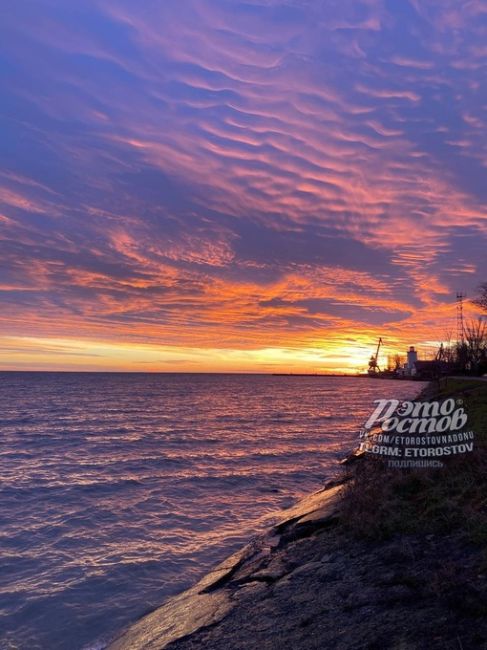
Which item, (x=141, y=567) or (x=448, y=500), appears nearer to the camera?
(x=448, y=500)

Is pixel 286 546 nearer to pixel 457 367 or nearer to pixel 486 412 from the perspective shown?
pixel 486 412

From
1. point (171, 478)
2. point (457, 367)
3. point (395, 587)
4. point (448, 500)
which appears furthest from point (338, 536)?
point (457, 367)

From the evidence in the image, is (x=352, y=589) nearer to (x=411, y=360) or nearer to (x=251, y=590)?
(x=251, y=590)

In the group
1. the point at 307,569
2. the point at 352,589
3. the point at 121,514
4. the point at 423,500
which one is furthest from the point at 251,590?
the point at 121,514

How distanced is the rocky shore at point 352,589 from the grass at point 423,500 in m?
0.03

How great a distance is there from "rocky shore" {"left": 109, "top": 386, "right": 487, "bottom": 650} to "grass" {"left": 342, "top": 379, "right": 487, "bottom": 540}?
3 cm

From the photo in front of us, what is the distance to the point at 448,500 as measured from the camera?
27.7 feet

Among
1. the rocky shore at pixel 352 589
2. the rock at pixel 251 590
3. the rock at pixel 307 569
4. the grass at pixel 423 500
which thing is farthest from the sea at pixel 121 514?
the grass at pixel 423 500

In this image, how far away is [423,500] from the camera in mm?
9289

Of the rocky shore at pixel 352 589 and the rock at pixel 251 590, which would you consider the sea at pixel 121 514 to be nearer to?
the rocky shore at pixel 352 589

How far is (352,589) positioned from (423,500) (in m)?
3.42

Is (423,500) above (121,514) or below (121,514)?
above

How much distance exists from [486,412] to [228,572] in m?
15.9

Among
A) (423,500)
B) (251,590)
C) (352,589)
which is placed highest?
(423,500)
